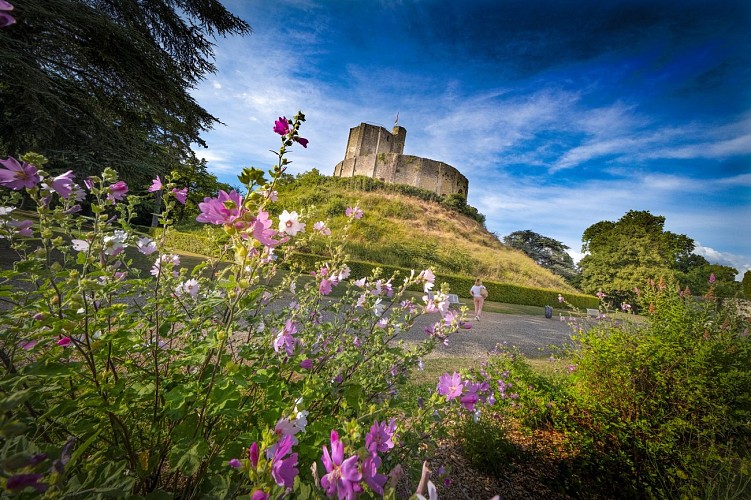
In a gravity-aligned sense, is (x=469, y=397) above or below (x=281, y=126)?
below

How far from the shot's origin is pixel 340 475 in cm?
65

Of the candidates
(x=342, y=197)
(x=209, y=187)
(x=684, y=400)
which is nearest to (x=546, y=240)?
(x=342, y=197)

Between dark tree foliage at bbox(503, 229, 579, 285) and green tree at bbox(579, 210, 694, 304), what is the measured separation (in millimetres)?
5205

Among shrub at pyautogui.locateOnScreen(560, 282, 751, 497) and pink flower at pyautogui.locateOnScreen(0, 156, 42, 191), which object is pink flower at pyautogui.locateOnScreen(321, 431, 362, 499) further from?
shrub at pyautogui.locateOnScreen(560, 282, 751, 497)

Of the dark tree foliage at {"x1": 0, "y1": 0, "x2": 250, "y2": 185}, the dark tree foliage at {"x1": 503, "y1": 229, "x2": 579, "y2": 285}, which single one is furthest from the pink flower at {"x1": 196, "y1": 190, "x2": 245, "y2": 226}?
the dark tree foliage at {"x1": 503, "y1": 229, "x2": 579, "y2": 285}

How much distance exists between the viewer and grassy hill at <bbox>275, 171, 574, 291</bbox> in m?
21.0

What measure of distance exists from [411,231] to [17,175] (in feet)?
85.6

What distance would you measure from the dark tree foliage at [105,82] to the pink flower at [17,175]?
7328 mm

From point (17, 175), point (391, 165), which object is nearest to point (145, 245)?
point (17, 175)

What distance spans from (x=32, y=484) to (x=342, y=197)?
30.5 metres

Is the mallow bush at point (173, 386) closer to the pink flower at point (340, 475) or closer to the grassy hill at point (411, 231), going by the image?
the pink flower at point (340, 475)

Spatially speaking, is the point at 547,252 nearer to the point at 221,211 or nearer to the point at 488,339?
the point at 488,339

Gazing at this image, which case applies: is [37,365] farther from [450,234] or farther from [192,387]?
[450,234]

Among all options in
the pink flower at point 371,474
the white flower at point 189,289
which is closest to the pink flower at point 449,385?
the pink flower at point 371,474
